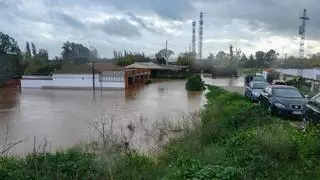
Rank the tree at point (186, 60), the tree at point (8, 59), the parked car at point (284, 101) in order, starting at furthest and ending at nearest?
the tree at point (186, 60) → the tree at point (8, 59) → the parked car at point (284, 101)

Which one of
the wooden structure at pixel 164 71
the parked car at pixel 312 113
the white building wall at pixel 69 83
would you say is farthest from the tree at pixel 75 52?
the parked car at pixel 312 113

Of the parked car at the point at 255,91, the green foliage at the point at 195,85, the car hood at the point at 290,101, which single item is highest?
the car hood at the point at 290,101

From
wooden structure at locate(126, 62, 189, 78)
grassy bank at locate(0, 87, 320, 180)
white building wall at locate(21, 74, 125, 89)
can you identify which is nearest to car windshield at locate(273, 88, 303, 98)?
grassy bank at locate(0, 87, 320, 180)

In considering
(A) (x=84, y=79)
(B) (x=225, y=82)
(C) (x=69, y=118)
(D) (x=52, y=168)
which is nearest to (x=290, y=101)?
(D) (x=52, y=168)

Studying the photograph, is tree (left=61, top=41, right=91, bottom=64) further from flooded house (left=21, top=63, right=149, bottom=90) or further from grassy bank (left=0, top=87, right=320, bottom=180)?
grassy bank (left=0, top=87, right=320, bottom=180)

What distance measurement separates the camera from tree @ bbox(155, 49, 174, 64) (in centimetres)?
9934

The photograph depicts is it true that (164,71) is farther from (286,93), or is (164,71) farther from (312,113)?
(312,113)

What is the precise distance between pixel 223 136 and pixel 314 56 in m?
100

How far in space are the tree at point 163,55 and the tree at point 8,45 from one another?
30.9 meters

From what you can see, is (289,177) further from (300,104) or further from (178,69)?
(178,69)

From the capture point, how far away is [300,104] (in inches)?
725

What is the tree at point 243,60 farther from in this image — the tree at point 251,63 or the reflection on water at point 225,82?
the reflection on water at point 225,82

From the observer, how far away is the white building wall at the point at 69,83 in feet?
195

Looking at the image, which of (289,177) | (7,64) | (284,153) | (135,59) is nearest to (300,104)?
(284,153)
